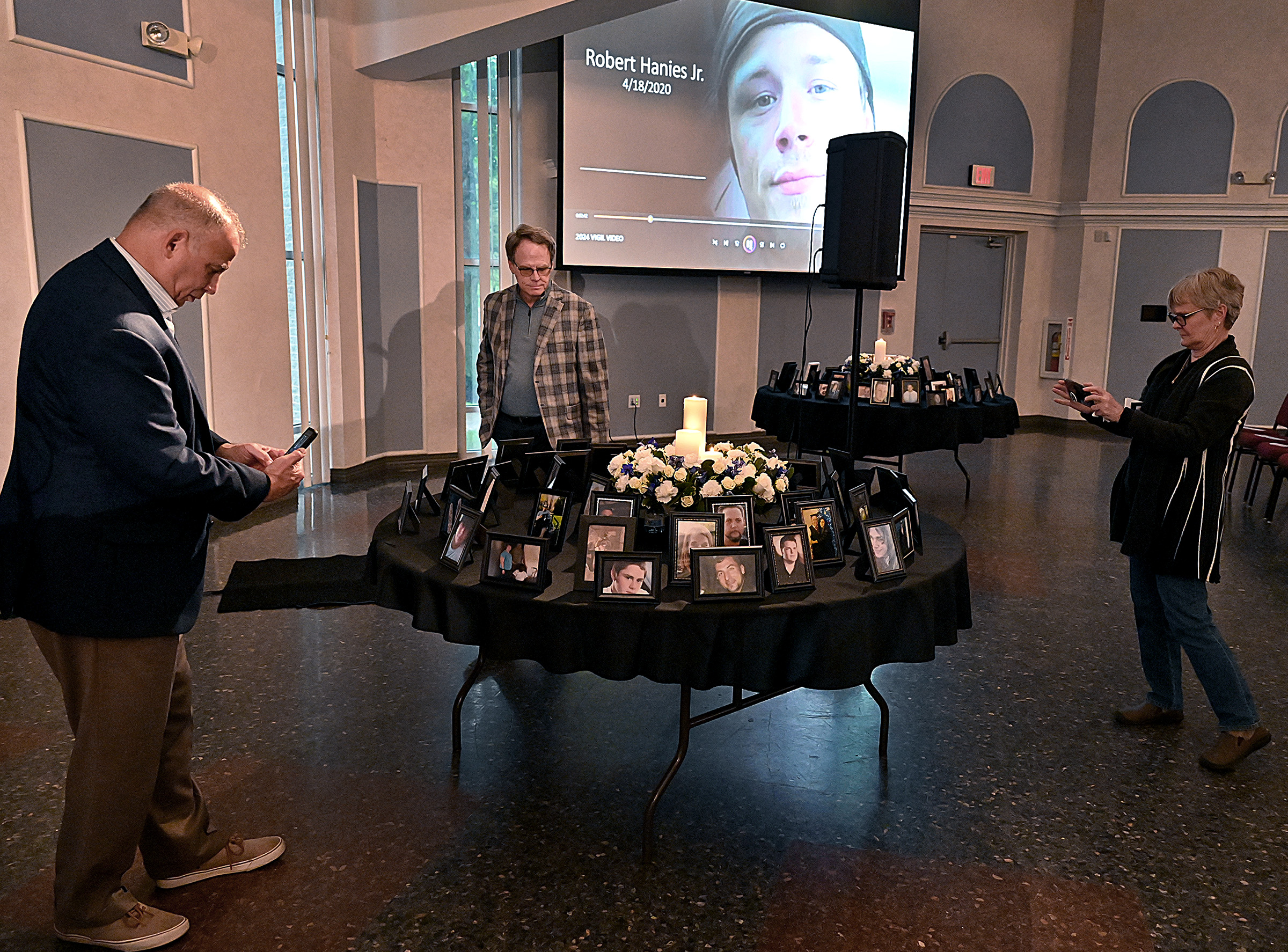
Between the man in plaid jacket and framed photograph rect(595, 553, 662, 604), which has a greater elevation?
the man in plaid jacket

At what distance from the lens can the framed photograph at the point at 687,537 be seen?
86.0 inches

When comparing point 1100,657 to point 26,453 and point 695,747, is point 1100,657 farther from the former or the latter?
point 26,453

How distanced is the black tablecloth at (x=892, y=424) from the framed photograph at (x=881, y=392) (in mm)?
63

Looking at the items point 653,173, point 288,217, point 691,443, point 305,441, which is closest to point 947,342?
point 653,173

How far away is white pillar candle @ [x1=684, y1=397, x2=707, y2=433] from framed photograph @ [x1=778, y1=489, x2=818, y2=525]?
0.27 metres

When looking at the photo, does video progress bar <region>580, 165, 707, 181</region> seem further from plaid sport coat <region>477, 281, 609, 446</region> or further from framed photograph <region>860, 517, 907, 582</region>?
framed photograph <region>860, 517, 907, 582</region>

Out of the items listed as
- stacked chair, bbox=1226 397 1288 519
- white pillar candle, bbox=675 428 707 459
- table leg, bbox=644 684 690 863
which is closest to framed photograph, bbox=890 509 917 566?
white pillar candle, bbox=675 428 707 459

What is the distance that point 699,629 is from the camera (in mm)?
2096

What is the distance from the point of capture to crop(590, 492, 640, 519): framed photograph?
2383 millimetres

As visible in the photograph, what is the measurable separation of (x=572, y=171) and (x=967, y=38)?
4.76 meters

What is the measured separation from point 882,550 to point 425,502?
1302 millimetres

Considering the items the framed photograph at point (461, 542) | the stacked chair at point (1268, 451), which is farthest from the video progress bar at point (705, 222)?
the framed photograph at point (461, 542)

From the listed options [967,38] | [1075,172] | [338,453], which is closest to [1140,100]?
[1075,172]

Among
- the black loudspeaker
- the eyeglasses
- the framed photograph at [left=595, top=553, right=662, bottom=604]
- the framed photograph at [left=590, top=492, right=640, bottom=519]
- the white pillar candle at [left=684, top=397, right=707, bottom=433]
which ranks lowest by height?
the framed photograph at [left=595, top=553, right=662, bottom=604]
